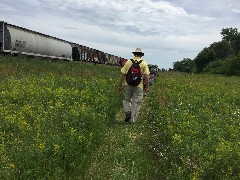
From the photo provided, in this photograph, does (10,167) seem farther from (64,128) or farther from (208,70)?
(208,70)

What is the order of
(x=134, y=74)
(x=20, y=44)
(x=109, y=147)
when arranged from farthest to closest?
1. (x=20, y=44)
2. (x=134, y=74)
3. (x=109, y=147)

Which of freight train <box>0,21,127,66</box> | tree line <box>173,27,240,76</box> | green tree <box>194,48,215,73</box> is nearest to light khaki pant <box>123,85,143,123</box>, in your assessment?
freight train <box>0,21,127,66</box>

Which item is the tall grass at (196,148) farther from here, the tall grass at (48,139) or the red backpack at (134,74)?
the red backpack at (134,74)

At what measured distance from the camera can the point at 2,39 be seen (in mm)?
32031

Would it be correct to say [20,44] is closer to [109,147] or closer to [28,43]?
[28,43]

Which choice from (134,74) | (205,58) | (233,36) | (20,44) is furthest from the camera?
(233,36)

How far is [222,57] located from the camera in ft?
445

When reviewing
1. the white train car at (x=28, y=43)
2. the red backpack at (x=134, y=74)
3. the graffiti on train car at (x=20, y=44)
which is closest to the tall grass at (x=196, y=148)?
the red backpack at (x=134, y=74)

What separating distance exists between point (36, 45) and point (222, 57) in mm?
106540

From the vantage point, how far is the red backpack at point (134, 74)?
520 inches

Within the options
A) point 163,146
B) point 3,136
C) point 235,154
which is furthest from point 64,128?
point 235,154

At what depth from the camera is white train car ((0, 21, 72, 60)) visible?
32.4 m

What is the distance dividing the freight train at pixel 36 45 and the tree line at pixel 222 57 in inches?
1692

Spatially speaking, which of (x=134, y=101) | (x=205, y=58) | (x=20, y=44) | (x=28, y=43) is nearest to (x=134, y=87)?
(x=134, y=101)
